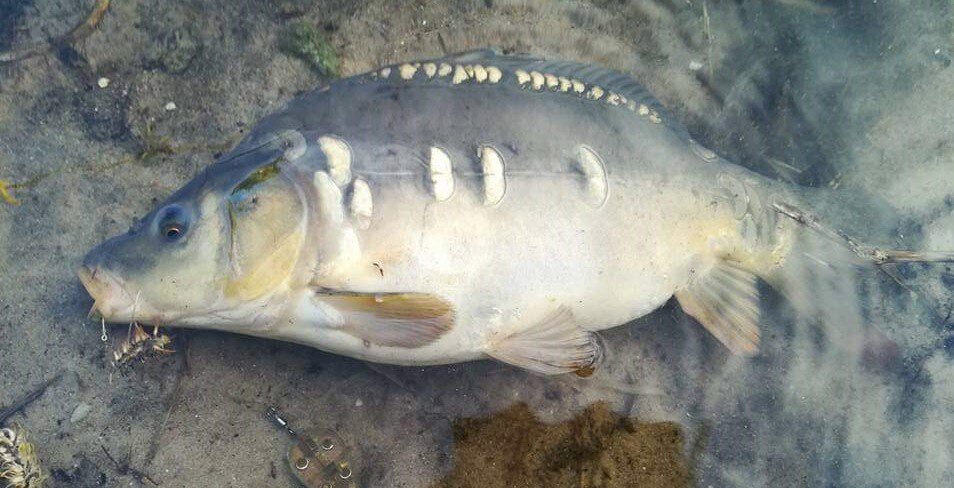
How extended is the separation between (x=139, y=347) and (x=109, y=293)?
2.25ft

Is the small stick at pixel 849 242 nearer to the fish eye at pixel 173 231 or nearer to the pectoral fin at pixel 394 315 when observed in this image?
the pectoral fin at pixel 394 315

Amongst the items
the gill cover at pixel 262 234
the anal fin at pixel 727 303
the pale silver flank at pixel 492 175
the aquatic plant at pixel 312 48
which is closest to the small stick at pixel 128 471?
the gill cover at pixel 262 234

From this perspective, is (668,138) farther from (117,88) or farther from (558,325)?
(117,88)

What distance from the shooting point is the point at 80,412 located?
374 cm

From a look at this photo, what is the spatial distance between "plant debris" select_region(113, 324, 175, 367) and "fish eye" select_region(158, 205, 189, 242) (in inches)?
32.4

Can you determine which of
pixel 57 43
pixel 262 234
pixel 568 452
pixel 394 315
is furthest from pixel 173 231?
pixel 568 452

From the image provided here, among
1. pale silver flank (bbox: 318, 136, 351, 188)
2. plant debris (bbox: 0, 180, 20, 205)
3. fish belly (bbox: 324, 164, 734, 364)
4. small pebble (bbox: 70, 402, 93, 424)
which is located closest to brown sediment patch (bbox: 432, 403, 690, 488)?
fish belly (bbox: 324, 164, 734, 364)

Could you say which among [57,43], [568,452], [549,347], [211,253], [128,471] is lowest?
[128,471]

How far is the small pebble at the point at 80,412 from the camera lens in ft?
12.3

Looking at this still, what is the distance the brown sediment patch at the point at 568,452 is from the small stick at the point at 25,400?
92.9 inches

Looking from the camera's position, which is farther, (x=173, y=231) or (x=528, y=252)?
(x=528, y=252)

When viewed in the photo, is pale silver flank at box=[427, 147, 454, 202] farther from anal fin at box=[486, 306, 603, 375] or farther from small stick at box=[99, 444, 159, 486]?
small stick at box=[99, 444, 159, 486]

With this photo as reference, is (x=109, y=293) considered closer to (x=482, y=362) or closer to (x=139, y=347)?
(x=139, y=347)

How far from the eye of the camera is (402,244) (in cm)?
317
